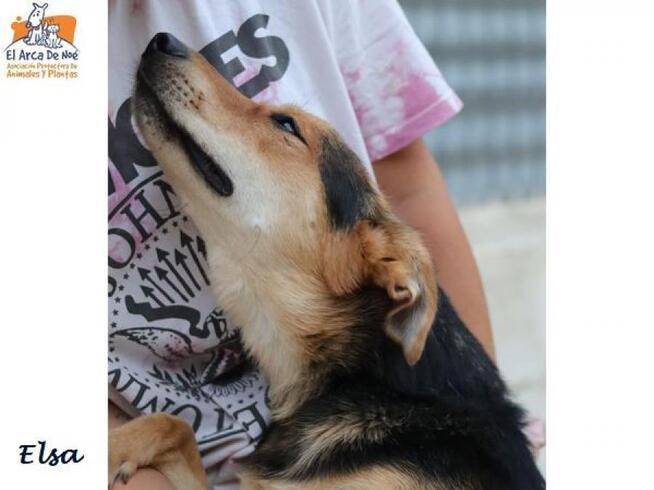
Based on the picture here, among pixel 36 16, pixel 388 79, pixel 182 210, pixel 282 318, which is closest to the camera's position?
pixel 36 16

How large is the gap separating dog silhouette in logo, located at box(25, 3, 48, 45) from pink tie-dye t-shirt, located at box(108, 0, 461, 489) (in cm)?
51

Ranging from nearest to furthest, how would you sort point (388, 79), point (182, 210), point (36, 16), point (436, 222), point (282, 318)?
point (36, 16) < point (182, 210) < point (282, 318) < point (388, 79) < point (436, 222)

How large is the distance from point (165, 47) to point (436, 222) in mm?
826

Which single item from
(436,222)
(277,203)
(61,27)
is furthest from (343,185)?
(61,27)

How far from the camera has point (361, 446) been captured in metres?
2.19

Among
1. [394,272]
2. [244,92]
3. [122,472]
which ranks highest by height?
[244,92]

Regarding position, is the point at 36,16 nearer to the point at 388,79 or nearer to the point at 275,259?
the point at 275,259

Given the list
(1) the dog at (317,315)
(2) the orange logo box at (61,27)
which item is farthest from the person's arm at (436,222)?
(2) the orange logo box at (61,27)

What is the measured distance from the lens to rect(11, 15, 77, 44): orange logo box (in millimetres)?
1605

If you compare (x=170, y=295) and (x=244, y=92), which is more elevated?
(x=244, y=92)

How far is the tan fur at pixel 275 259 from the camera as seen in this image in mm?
2162

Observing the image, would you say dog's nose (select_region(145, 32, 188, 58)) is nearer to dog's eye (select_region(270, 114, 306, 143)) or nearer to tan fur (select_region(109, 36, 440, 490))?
tan fur (select_region(109, 36, 440, 490))

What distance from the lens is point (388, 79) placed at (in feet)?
8.24
